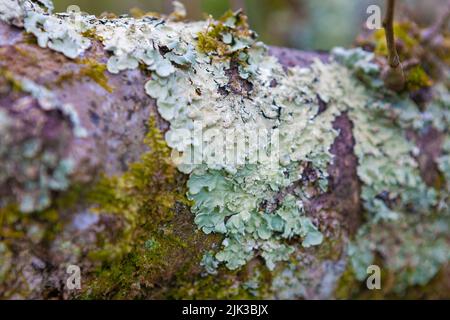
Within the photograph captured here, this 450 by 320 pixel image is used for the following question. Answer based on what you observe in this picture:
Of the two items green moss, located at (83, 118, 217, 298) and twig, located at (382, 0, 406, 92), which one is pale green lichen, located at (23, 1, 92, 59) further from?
twig, located at (382, 0, 406, 92)

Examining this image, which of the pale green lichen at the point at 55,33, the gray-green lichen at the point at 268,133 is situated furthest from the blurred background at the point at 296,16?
the pale green lichen at the point at 55,33

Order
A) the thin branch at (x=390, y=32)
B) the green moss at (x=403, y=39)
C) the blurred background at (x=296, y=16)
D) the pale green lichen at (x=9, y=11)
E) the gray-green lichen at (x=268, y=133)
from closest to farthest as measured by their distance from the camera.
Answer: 1. the pale green lichen at (x=9, y=11)
2. the gray-green lichen at (x=268, y=133)
3. the thin branch at (x=390, y=32)
4. the green moss at (x=403, y=39)
5. the blurred background at (x=296, y=16)

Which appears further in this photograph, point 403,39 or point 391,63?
point 403,39

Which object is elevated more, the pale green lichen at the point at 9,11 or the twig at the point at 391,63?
the twig at the point at 391,63

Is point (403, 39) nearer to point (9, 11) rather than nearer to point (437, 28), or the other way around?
point (437, 28)

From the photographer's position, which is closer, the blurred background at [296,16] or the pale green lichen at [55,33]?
the pale green lichen at [55,33]

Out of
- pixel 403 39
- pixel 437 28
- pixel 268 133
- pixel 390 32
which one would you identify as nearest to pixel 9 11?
pixel 268 133

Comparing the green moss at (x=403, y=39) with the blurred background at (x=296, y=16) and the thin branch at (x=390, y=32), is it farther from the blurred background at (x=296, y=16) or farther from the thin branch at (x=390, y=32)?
the blurred background at (x=296, y=16)
